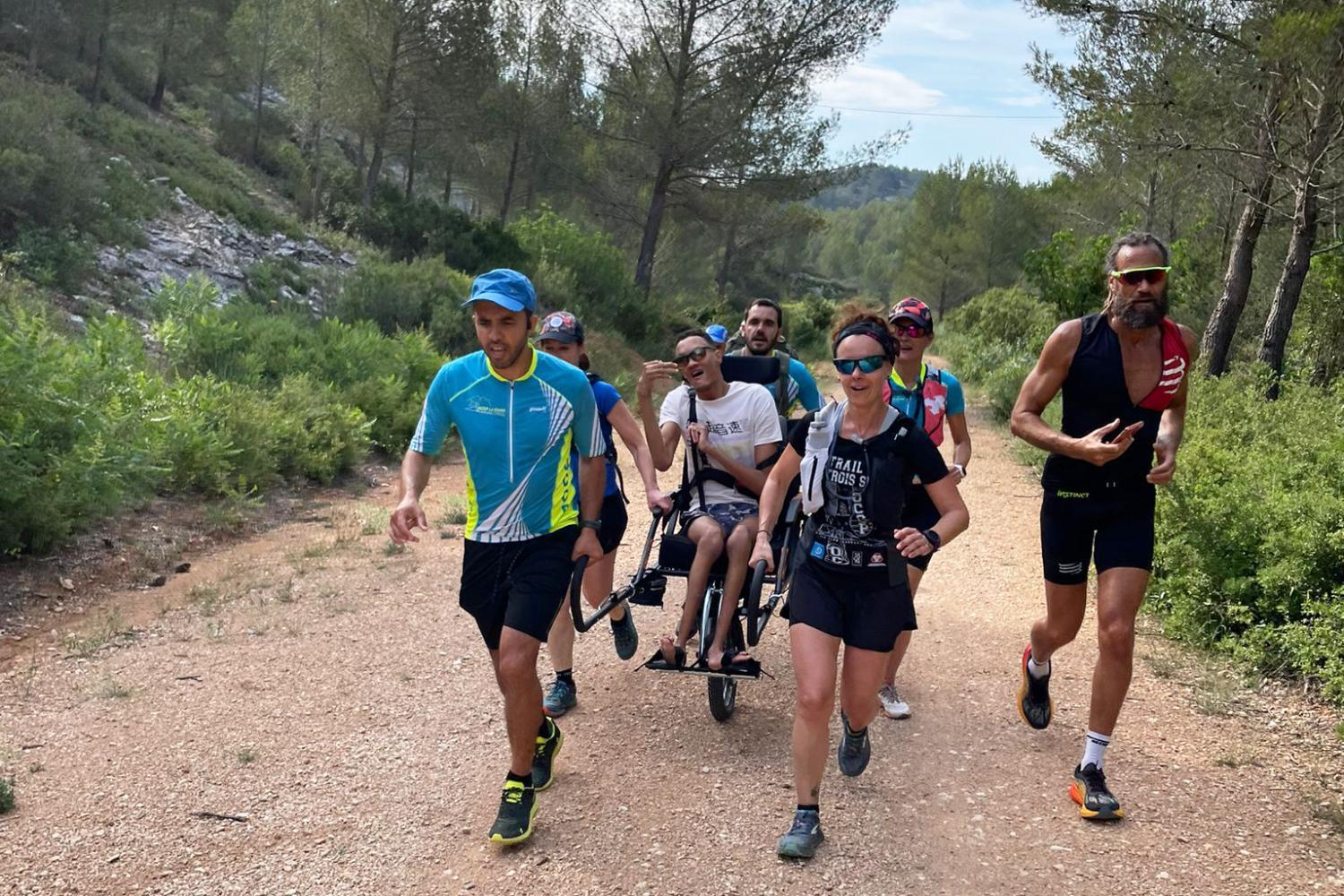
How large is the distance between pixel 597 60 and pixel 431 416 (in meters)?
22.8

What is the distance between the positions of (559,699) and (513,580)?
1.44 meters

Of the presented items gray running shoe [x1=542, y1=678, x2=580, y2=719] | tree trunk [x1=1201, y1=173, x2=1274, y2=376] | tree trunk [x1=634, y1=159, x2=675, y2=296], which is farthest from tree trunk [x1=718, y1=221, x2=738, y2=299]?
gray running shoe [x1=542, y1=678, x2=580, y2=719]

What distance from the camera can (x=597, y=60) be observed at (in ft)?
81.9

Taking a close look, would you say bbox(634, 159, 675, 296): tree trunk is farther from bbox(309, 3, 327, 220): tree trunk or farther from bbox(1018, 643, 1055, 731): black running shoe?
bbox(1018, 643, 1055, 731): black running shoe

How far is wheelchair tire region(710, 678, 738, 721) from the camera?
484cm

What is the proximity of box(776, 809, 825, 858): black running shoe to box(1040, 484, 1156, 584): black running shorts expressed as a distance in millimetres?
1431

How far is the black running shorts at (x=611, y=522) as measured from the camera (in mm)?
5055

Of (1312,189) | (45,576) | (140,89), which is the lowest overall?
(45,576)

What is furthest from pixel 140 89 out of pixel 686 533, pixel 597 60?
pixel 686 533

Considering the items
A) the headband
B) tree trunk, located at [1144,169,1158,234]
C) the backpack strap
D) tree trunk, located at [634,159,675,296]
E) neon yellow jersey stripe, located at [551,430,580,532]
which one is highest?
tree trunk, located at [1144,169,1158,234]

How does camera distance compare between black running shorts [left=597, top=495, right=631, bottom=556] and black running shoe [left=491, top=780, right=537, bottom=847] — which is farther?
black running shorts [left=597, top=495, right=631, bottom=556]

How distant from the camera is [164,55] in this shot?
35000 mm

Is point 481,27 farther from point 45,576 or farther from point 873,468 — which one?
point 873,468

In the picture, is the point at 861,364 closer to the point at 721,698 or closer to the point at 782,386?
the point at 721,698
